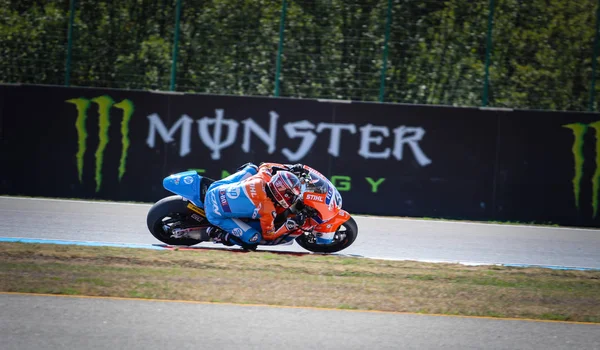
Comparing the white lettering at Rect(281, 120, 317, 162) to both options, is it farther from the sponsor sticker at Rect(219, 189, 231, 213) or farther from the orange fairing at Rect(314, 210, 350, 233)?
the sponsor sticker at Rect(219, 189, 231, 213)

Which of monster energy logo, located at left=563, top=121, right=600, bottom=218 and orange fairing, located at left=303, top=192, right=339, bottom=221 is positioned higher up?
monster energy logo, located at left=563, top=121, right=600, bottom=218

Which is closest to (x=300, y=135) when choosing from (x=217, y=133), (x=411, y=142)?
(x=217, y=133)

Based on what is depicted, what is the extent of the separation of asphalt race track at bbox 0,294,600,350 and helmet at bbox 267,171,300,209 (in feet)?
8.67

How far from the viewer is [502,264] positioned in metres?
10.2

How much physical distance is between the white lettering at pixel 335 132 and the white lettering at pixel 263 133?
2.80 feet

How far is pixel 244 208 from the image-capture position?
31.8 feet

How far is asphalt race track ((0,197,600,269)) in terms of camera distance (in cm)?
1069

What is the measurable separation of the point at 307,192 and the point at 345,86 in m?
6.74

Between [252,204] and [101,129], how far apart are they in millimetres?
6612

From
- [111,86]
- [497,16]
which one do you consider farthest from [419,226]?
[111,86]

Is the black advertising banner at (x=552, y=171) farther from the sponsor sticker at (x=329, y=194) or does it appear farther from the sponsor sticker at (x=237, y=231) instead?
the sponsor sticker at (x=237, y=231)

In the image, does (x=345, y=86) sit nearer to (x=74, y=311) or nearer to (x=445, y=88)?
(x=445, y=88)

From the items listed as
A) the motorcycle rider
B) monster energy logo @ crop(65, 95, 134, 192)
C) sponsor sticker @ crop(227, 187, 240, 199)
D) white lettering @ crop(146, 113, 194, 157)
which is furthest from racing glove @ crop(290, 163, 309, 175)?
monster energy logo @ crop(65, 95, 134, 192)

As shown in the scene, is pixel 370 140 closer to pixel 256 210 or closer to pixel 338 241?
pixel 338 241
